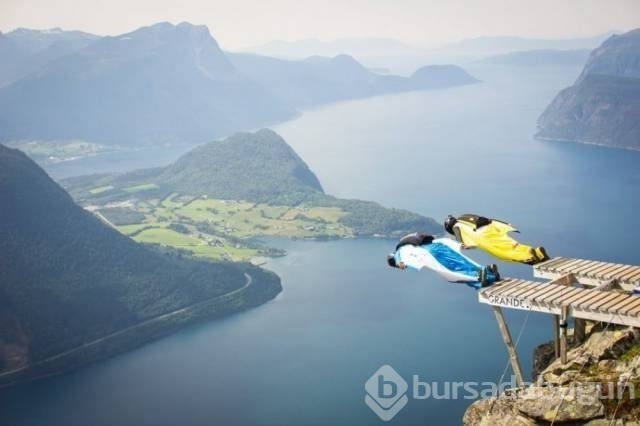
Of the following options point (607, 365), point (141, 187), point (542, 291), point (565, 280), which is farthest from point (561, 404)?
point (141, 187)

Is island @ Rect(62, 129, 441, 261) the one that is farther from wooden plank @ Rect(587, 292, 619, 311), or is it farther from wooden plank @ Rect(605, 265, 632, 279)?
wooden plank @ Rect(587, 292, 619, 311)

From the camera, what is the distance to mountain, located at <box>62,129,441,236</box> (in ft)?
385

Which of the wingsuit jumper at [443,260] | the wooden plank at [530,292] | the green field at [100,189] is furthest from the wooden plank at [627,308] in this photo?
the green field at [100,189]

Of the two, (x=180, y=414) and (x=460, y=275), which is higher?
(x=460, y=275)

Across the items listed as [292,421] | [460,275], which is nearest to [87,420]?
[292,421]

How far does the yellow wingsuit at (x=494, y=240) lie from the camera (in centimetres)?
1069

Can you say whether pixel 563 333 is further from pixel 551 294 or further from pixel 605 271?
pixel 605 271

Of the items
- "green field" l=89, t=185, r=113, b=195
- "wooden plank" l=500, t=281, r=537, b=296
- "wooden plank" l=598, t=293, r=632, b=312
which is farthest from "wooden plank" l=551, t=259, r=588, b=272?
"green field" l=89, t=185, r=113, b=195

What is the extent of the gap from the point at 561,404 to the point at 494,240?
2692 millimetres

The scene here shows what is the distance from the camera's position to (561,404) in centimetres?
875

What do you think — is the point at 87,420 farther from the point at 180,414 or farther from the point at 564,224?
the point at 564,224

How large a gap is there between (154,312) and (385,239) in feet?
124

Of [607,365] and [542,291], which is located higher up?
[542,291]

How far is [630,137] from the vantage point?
184 metres
